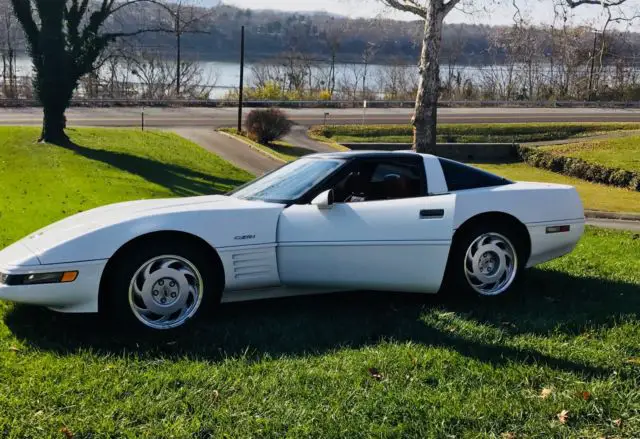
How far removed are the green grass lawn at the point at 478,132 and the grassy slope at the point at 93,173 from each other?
9439mm

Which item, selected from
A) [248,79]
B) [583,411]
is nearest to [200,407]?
[583,411]

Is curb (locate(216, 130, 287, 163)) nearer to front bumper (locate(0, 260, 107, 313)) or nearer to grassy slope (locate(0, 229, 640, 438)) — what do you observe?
grassy slope (locate(0, 229, 640, 438))

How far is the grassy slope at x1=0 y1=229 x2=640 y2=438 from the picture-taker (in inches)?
125

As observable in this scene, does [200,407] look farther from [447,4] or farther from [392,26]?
[392,26]

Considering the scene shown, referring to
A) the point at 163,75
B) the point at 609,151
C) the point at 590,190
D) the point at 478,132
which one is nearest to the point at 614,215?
the point at 590,190

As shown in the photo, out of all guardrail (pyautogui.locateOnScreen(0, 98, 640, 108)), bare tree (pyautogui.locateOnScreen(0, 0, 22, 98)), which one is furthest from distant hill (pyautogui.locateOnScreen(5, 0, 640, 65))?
bare tree (pyautogui.locateOnScreen(0, 0, 22, 98))

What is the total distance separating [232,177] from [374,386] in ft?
50.8

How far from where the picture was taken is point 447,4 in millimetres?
16250

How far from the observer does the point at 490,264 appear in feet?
17.8

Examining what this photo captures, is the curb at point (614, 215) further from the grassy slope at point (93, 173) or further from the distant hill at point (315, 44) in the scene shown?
the distant hill at point (315, 44)

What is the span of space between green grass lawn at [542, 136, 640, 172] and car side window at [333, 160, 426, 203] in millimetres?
19392

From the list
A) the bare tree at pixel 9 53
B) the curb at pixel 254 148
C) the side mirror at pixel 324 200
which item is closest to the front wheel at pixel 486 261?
the side mirror at pixel 324 200

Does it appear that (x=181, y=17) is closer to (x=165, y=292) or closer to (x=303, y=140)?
(x=303, y=140)

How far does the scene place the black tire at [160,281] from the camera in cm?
432
